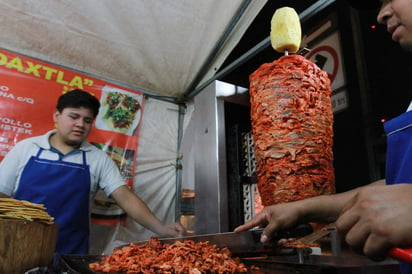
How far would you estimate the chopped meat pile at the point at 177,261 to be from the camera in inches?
54.0

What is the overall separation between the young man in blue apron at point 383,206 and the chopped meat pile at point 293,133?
8.4 inches

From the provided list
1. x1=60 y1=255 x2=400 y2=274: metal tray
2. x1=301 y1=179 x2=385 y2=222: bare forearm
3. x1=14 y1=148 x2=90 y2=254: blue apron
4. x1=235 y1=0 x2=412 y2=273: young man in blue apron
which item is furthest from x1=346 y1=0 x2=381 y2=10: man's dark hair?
x1=14 y1=148 x2=90 y2=254: blue apron

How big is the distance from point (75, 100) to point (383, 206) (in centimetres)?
326

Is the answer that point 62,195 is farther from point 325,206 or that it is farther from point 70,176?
point 325,206

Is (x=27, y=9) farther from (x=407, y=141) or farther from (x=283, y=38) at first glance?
(x=407, y=141)

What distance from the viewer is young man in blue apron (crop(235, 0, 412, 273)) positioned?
63 cm

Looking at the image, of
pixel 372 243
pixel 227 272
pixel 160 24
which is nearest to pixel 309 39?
pixel 160 24

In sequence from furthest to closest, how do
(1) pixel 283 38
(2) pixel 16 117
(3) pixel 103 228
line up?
(3) pixel 103 228
(2) pixel 16 117
(1) pixel 283 38

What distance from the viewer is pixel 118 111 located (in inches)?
146

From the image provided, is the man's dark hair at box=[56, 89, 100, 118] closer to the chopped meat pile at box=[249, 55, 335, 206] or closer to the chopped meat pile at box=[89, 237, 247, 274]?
the chopped meat pile at box=[89, 237, 247, 274]

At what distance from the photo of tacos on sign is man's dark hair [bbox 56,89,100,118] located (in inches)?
10.4

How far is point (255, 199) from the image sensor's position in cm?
214

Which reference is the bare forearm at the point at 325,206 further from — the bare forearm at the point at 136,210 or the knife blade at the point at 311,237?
the bare forearm at the point at 136,210

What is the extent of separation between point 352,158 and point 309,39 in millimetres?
1662
